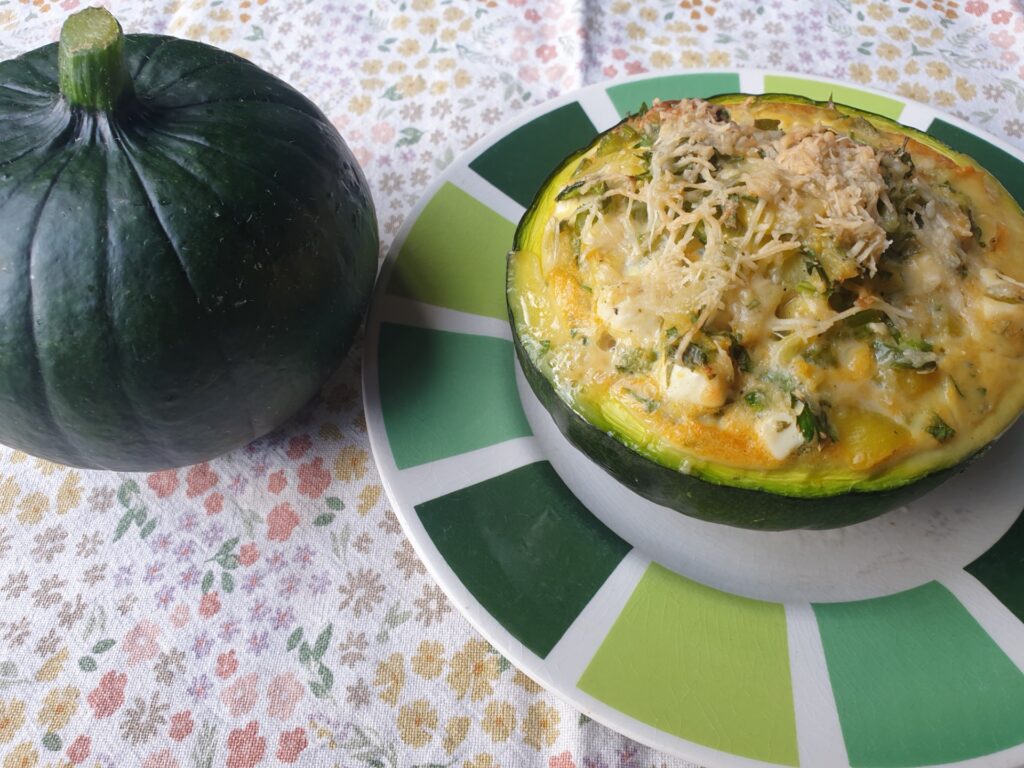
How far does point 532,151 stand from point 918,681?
3.42ft

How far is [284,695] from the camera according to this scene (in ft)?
3.66

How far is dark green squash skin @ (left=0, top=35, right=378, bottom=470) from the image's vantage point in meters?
0.98

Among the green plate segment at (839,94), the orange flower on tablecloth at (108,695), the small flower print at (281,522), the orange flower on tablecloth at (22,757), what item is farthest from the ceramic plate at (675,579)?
the green plate segment at (839,94)

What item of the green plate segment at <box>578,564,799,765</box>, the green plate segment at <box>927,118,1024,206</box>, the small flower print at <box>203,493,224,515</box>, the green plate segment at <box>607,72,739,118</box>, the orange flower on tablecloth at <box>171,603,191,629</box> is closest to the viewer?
the green plate segment at <box>578,564,799,765</box>

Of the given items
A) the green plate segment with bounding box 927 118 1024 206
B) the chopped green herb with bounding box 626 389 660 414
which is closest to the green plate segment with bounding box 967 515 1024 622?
the chopped green herb with bounding box 626 389 660 414

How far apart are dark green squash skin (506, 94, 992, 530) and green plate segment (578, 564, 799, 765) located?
112mm

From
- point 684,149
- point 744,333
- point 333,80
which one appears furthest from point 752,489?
point 333,80

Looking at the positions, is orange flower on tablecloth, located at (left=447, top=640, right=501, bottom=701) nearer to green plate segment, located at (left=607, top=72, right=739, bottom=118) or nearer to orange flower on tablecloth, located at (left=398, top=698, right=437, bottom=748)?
orange flower on tablecloth, located at (left=398, top=698, right=437, bottom=748)

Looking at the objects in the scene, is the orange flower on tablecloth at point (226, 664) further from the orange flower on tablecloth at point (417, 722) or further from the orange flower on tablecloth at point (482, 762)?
the orange flower on tablecloth at point (482, 762)

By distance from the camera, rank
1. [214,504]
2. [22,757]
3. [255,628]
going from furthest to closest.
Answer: [214,504]
[255,628]
[22,757]

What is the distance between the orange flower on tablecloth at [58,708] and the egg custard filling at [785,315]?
2.51 ft

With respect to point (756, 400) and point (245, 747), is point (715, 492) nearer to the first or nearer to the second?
point (756, 400)

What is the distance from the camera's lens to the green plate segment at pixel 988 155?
57.4 inches

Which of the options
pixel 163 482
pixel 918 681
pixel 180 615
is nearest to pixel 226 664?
pixel 180 615
